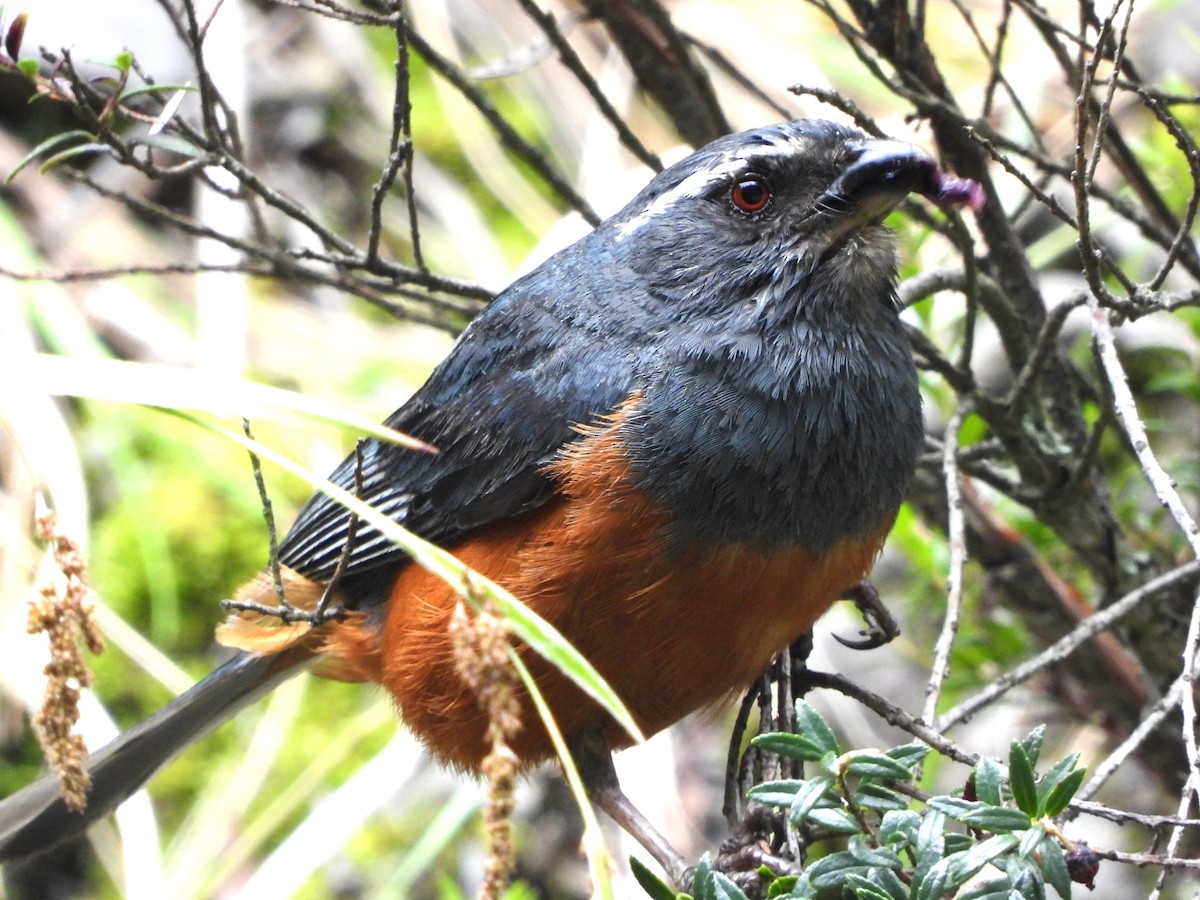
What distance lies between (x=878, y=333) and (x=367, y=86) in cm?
562

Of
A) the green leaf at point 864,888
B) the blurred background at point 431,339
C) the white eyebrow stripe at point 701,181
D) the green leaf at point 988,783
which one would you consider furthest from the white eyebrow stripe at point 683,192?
the green leaf at point 864,888

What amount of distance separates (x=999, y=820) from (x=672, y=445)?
127 cm

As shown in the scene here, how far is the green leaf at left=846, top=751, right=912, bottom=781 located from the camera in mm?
2154

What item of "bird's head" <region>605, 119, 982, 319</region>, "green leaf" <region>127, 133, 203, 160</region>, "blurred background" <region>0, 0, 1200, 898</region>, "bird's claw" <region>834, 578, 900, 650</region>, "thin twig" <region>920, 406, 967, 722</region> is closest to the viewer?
"thin twig" <region>920, 406, 967, 722</region>

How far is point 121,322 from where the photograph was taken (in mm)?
7043

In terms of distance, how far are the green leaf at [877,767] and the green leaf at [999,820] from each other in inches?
6.1

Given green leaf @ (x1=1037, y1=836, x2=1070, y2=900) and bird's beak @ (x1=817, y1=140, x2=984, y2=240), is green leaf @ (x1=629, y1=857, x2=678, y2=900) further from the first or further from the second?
bird's beak @ (x1=817, y1=140, x2=984, y2=240)

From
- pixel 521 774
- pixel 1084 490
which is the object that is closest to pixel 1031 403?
pixel 1084 490

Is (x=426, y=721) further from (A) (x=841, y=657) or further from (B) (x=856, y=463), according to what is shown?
(A) (x=841, y=657)

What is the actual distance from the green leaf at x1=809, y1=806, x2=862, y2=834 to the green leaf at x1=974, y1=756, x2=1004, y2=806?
0.20m

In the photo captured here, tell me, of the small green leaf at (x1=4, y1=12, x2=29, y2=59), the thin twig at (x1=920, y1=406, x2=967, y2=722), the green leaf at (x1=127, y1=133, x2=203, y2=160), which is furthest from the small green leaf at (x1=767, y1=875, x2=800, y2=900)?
the small green leaf at (x1=4, y1=12, x2=29, y2=59)

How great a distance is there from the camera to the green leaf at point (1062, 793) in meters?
2.00

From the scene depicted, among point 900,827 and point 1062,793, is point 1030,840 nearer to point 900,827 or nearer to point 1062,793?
point 1062,793

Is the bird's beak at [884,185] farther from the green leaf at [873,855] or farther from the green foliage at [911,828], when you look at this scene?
the green leaf at [873,855]
